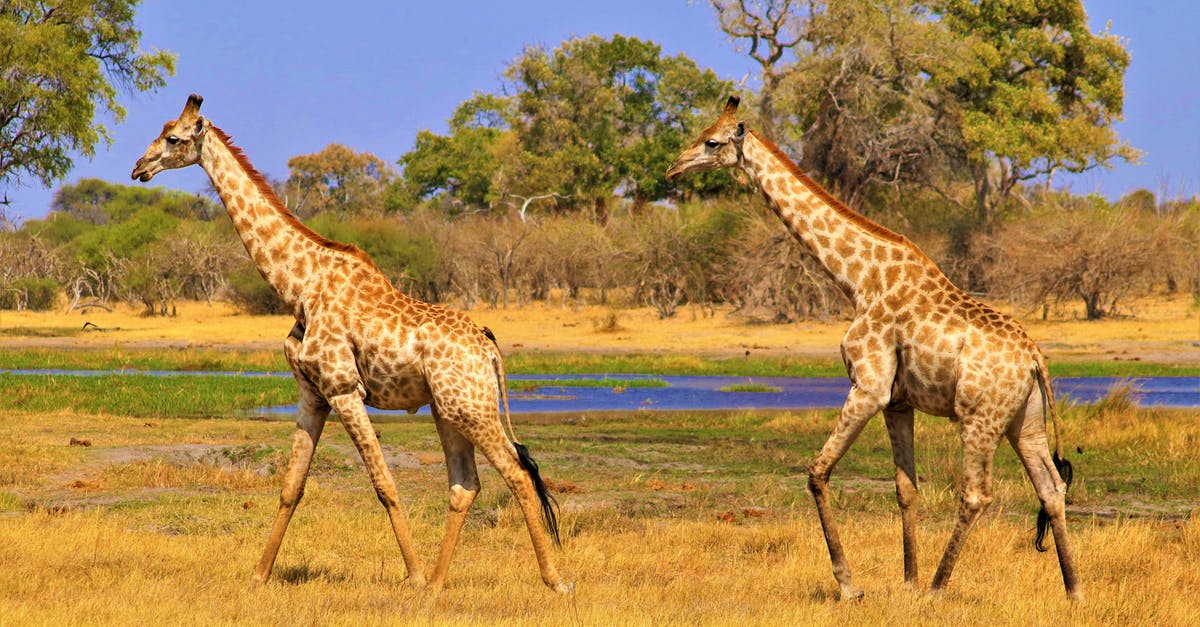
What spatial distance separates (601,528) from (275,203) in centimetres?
390

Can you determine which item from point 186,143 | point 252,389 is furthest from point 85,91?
point 186,143

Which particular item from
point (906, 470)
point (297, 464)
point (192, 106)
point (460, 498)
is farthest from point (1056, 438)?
point (192, 106)

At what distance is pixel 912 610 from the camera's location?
6934 mm

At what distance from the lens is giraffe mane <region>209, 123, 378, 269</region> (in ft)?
25.9

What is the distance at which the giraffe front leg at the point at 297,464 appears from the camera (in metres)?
7.69

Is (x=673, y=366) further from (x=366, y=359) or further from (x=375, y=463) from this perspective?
(x=366, y=359)

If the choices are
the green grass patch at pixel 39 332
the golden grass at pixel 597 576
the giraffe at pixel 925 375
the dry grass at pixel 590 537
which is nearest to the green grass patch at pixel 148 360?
the green grass patch at pixel 39 332

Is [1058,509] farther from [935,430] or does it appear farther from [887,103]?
[887,103]

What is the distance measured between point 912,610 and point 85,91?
3524 centimetres

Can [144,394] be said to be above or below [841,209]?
below

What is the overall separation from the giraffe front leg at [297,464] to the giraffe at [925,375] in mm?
2720

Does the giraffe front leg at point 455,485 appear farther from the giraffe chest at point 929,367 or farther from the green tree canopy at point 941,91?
the green tree canopy at point 941,91

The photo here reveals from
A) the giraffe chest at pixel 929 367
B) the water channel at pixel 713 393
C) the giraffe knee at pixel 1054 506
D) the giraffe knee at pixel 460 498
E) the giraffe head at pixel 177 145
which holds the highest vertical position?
the giraffe head at pixel 177 145

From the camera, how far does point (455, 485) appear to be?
7.67 metres
